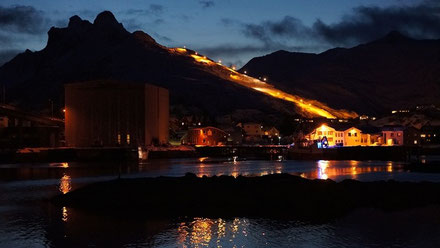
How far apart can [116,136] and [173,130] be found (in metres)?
25.6

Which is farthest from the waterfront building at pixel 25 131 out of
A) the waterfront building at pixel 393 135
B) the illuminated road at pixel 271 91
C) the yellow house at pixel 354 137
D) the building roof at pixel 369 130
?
the illuminated road at pixel 271 91

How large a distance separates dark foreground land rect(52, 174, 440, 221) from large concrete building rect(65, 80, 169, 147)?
146 feet

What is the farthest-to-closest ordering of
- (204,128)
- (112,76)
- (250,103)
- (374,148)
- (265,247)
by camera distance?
(112,76) → (250,103) → (204,128) → (374,148) → (265,247)

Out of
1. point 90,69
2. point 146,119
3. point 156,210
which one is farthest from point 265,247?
point 90,69

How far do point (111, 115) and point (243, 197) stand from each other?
51127 millimetres

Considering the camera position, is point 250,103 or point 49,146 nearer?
point 49,146

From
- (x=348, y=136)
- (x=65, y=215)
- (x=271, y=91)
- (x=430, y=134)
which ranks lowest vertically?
(x=65, y=215)

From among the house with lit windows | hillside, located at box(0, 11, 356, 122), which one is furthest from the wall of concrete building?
hillside, located at box(0, 11, 356, 122)

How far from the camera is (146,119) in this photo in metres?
73.8

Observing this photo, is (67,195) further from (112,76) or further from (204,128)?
(112,76)

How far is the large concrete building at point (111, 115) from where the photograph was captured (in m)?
73.7

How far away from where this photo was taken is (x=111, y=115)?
7406 centimetres

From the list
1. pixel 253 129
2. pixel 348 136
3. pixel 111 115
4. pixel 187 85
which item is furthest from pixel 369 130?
pixel 187 85

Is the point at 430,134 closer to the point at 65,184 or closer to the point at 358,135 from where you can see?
the point at 358,135
